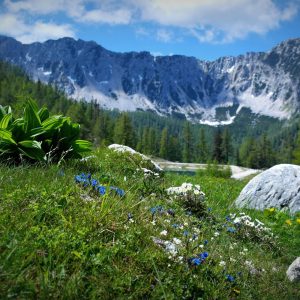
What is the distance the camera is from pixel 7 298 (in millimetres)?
2879

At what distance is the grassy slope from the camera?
3375mm

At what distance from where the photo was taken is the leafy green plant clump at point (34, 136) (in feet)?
22.6

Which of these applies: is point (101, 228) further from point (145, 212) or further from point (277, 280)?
point (277, 280)

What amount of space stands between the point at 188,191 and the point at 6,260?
16.1 feet

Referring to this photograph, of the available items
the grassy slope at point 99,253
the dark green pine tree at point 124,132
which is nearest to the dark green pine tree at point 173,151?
the dark green pine tree at point 124,132

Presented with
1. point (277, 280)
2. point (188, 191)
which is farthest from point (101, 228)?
point (188, 191)

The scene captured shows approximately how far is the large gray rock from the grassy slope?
16.9 feet

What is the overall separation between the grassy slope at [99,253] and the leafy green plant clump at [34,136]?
1022 millimetres

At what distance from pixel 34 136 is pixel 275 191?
23.5ft

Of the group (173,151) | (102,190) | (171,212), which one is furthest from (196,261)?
(173,151)

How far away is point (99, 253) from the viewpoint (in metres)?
3.89

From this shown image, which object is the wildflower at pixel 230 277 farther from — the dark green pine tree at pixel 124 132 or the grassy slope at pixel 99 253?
the dark green pine tree at pixel 124 132

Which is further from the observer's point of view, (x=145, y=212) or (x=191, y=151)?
(x=191, y=151)

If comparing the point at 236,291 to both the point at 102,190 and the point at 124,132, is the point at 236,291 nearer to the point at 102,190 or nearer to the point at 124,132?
the point at 102,190
